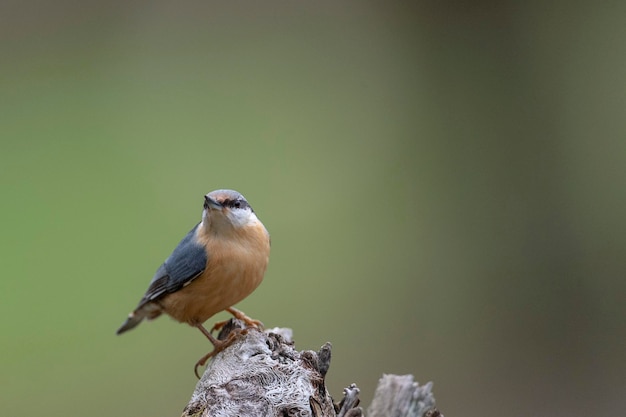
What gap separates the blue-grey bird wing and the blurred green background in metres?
2.47

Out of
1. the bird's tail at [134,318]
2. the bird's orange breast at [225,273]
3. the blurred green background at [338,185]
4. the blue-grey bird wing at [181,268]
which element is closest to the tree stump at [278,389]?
the bird's orange breast at [225,273]

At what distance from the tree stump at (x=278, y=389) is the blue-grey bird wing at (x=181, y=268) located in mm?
384

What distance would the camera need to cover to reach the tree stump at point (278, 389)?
7.07 feet

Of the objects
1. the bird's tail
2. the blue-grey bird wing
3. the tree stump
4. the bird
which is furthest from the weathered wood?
the bird's tail

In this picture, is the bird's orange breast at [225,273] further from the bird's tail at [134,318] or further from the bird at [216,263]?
the bird's tail at [134,318]

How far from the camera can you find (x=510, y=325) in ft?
20.8

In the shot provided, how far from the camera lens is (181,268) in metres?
2.90

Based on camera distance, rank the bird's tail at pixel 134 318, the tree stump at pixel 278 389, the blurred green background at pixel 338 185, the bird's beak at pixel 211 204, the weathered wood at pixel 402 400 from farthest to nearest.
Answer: the blurred green background at pixel 338 185, the bird's tail at pixel 134 318, the bird's beak at pixel 211 204, the weathered wood at pixel 402 400, the tree stump at pixel 278 389

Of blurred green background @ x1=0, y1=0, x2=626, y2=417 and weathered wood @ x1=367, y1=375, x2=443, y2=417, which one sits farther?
blurred green background @ x1=0, y1=0, x2=626, y2=417

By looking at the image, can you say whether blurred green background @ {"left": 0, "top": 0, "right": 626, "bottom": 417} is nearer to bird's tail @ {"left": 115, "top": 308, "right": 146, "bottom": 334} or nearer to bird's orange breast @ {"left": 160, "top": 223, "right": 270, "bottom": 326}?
bird's tail @ {"left": 115, "top": 308, "right": 146, "bottom": 334}

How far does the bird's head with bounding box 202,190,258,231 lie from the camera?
111 inches

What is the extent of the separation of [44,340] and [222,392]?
430 cm

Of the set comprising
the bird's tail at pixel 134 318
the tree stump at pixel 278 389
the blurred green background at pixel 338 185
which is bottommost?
the tree stump at pixel 278 389

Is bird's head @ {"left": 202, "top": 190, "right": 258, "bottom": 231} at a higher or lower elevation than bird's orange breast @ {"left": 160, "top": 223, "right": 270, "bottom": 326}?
higher
